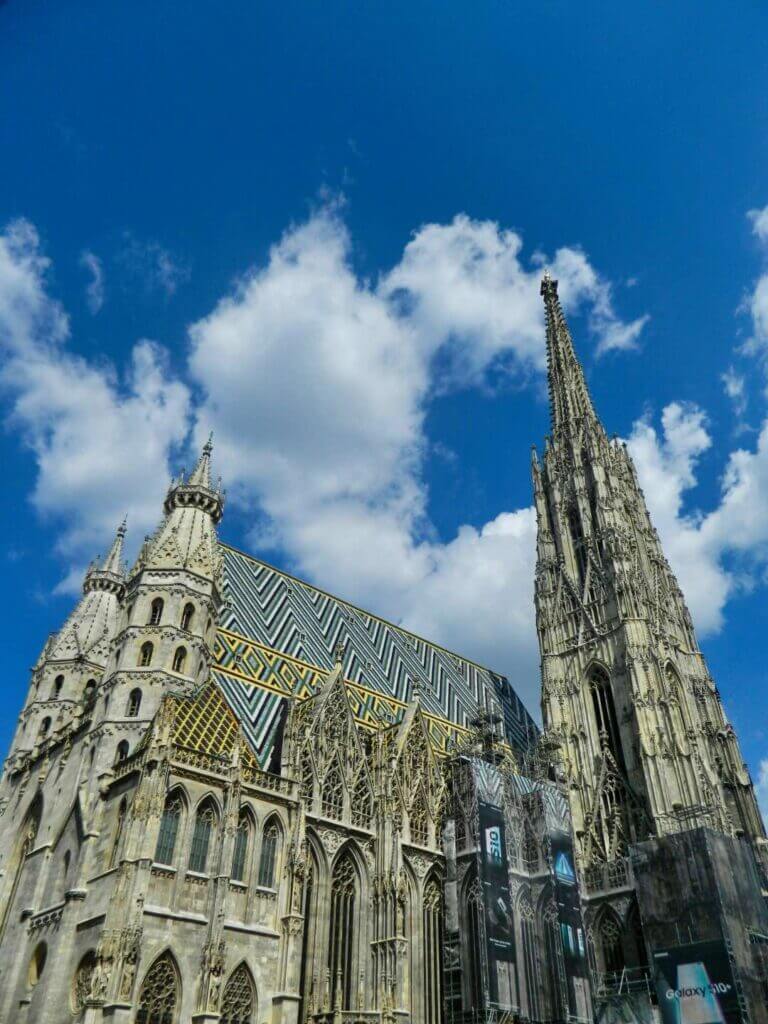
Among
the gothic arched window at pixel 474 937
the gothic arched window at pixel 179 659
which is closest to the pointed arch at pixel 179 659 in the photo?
the gothic arched window at pixel 179 659

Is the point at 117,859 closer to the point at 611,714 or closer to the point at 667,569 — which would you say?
the point at 611,714

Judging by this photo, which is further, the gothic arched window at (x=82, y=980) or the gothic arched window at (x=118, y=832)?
the gothic arched window at (x=118, y=832)

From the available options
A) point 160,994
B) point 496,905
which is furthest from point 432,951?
point 160,994

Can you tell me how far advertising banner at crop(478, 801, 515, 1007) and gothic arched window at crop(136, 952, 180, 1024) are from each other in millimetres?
12607

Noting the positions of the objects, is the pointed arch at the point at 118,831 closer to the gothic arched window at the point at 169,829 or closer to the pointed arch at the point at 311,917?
the gothic arched window at the point at 169,829

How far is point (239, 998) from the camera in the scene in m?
24.6

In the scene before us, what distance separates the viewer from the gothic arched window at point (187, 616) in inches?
1307

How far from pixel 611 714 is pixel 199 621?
2289cm

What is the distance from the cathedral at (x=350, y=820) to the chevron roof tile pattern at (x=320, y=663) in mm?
195

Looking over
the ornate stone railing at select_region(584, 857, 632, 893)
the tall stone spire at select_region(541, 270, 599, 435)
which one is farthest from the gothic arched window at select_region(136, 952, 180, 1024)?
the tall stone spire at select_region(541, 270, 599, 435)

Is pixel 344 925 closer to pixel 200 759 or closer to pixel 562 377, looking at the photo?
pixel 200 759

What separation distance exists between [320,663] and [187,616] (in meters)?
9.25

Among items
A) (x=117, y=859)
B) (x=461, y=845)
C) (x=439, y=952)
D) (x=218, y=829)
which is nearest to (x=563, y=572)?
(x=461, y=845)

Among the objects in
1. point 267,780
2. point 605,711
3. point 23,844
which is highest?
point 605,711
